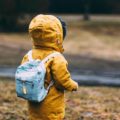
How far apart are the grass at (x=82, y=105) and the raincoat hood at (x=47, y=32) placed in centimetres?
239

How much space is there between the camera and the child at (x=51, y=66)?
16.3ft

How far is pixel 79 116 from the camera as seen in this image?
7.42 m

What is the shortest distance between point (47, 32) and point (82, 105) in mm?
3332

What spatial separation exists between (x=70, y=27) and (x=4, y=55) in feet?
28.2

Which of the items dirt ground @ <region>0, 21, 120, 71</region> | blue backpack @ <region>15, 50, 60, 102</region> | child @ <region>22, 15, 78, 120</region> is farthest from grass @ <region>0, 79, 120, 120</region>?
dirt ground @ <region>0, 21, 120, 71</region>

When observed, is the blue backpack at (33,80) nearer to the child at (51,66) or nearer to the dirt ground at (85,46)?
the child at (51,66)

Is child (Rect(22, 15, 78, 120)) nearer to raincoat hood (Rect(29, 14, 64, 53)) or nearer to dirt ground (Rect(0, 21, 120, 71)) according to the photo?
raincoat hood (Rect(29, 14, 64, 53))

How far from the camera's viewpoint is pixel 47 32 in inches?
196

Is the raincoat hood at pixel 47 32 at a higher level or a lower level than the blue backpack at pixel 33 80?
higher

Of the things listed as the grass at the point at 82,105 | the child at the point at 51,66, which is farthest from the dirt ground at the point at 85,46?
the child at the point at 51,66

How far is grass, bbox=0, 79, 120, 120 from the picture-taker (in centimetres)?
741

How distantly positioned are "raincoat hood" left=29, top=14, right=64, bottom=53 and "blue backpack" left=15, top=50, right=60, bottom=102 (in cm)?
11

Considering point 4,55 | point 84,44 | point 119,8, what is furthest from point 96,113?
point 119,8

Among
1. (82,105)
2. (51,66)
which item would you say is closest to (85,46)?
(82,105)
